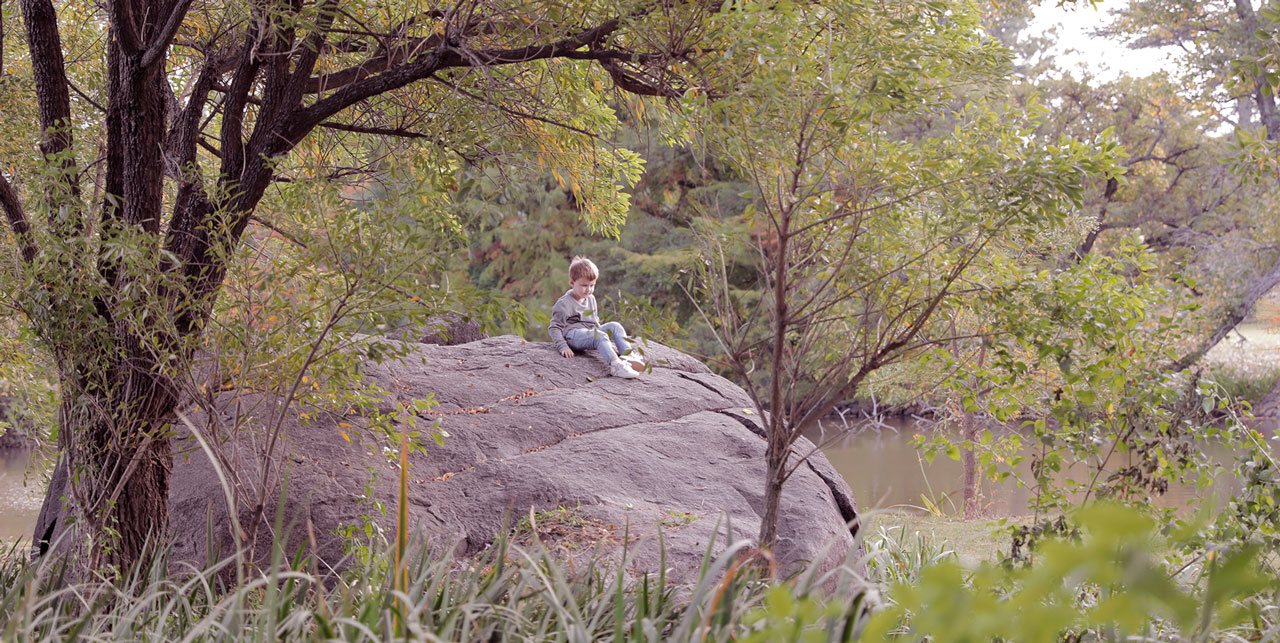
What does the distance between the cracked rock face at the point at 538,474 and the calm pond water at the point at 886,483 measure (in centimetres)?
458

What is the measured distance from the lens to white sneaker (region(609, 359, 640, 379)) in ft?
23.1

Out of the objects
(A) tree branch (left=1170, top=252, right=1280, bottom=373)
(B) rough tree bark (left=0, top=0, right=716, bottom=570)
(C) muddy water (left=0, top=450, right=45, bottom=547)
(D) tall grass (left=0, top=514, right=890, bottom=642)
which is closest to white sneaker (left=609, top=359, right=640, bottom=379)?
(B) rough tree bark (left=0, top=0, right=716, bottom=570)

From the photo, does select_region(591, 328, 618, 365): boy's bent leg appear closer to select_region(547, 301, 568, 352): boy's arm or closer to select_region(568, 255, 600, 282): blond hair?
select_region(547, 301, 568, 352): boy's arm

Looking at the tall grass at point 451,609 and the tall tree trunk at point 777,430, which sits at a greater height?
the tall tree trunk at point 777,430

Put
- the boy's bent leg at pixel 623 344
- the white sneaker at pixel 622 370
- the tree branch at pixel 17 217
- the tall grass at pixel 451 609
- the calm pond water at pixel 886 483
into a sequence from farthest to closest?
the calm pond water at pixel 886 483, the white sneaker at pixel 622 370, the tree branch at pixel 17 217, the boy's bent leg at pixel 623 344, the tall grass at pixel 451 609

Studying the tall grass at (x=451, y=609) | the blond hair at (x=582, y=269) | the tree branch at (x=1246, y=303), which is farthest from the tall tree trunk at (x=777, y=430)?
the tree branch at (x=1246, y=303)

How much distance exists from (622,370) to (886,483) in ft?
25.1

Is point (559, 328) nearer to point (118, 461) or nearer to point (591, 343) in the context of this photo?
point (591, 343)

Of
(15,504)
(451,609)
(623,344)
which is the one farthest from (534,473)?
(15,504)

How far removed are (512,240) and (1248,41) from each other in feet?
46.5

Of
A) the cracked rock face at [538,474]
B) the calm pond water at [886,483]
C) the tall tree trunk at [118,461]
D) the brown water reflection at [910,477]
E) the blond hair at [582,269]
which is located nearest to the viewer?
the tall tree trunk at [118,461]

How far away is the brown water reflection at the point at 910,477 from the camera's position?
11.9m

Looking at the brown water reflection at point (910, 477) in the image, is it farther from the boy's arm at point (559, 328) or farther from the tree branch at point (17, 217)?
the tree branch at point (17, 217)

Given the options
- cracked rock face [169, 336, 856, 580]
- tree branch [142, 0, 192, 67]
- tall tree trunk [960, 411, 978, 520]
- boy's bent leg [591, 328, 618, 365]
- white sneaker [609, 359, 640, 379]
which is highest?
tree branch [142, 0, 192, 67]
